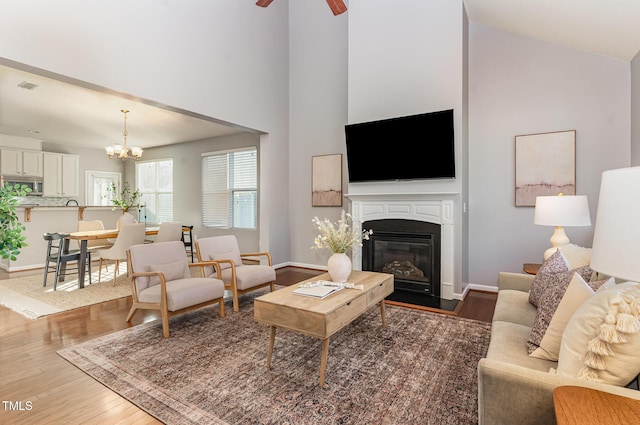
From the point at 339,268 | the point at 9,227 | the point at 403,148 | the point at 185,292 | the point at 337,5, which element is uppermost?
the point at 337,5

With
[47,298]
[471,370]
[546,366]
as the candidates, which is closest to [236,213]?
[47,298]

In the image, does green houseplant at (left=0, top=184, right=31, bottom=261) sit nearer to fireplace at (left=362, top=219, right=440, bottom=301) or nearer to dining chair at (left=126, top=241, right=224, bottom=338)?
dining chair at (left=126, top=241, right=224, bottom=338)

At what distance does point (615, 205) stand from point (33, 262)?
8.10 m

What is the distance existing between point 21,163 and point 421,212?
8616 mm

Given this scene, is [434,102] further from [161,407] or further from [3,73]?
[3,73]

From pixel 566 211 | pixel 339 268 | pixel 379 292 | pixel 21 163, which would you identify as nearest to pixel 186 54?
pixel 339 268

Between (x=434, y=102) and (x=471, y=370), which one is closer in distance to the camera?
(x=471, y=370)

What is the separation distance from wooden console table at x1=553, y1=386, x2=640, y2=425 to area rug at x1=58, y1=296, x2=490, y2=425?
914mm

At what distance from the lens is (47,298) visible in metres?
4.01

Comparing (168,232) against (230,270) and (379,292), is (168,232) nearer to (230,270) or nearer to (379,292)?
(230,270)

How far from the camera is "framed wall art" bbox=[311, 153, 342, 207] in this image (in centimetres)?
551

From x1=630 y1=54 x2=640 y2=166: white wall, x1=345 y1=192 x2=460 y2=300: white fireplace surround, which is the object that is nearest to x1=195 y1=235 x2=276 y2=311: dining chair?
x1=345 y1=192 x2=460 y2=300: white fireplace surround

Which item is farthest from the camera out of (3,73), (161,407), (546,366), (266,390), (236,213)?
(236,213)

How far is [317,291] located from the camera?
98.8 inches
